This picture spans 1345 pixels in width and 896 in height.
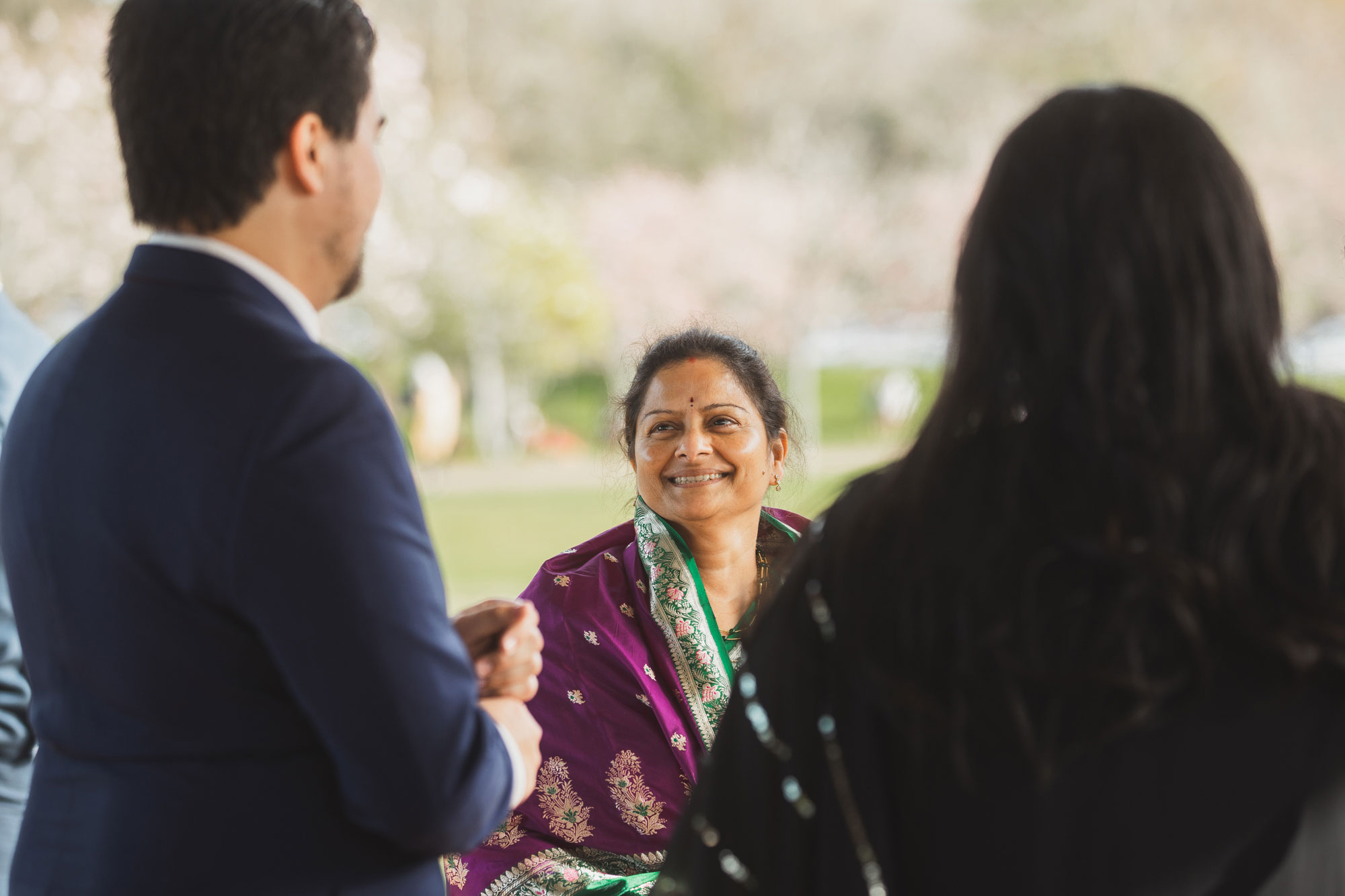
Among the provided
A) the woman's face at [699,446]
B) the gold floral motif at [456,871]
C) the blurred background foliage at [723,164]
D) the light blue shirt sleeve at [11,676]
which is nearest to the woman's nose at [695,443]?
the woman's face at [699,446]

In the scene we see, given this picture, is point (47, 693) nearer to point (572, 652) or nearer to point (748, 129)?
point (572, 652)

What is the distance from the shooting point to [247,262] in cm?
96

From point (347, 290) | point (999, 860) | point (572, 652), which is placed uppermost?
point (347, 290)

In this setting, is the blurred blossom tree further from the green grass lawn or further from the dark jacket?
the dark jacket

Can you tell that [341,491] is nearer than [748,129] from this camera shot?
Yes

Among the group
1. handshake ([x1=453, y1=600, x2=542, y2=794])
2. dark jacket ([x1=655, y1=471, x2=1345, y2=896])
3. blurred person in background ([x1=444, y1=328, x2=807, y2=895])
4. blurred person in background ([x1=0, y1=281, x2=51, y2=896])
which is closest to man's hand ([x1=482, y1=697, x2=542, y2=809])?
handshake ([x1=453, y1=600, x2=542, y2=794])

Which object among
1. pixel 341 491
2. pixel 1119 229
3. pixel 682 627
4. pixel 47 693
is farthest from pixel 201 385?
pixel 682 627

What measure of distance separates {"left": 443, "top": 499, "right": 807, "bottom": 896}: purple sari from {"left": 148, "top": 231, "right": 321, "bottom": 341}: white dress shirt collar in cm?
117

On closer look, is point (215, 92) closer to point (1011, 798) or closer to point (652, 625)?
point (1011, 798)

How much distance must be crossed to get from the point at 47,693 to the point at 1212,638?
90cm

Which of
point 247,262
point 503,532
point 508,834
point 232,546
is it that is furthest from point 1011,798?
point 503,532

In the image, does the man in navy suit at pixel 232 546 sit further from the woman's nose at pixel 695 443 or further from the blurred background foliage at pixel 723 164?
the blurred background foliage at pixel 723 164

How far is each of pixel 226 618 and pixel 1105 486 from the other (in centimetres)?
65

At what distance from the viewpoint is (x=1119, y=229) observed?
881mm
